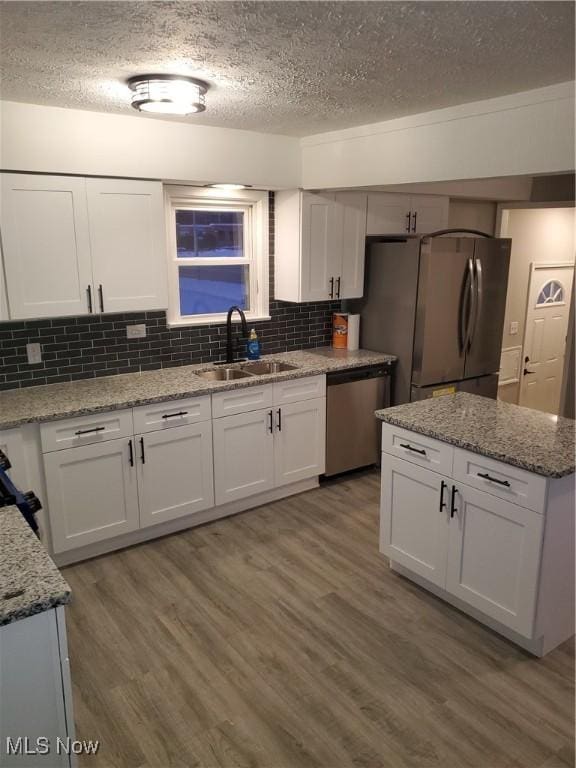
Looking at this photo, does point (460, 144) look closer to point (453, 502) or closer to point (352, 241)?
point (352, 241)

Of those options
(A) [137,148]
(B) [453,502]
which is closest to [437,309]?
(B) [453,502]

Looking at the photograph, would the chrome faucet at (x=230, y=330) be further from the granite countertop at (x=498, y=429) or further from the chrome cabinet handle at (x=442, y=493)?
the chrome cabinet handle at (x=442, y=493)

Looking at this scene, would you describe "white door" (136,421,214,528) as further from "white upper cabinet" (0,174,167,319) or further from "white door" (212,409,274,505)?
"white upper cabinet" (0,174,167,319)

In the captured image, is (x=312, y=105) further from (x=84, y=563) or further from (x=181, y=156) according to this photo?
(x=84, y=563)

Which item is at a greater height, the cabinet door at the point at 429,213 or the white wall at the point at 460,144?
the white wall at the point at 460,144

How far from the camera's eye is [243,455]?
3.73 meters

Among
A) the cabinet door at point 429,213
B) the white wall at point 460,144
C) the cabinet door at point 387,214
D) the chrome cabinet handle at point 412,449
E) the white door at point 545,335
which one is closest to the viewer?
the white wall at point 460,144

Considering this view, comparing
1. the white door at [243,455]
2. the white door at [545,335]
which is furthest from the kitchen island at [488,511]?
the white door at [545,335]

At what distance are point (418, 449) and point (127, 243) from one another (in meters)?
2.00

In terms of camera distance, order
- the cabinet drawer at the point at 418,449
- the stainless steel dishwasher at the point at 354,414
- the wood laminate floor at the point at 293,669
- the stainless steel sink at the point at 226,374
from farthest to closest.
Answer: the stainless steel dishwasher at the point at 354,414 < the stainless steel sink at the point at 226,374 < the cabinet drawer at the point at 418,449 < the wood laminate floor at the point at 293,669

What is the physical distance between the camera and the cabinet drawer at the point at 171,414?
325 cm

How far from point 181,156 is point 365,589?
269 cm

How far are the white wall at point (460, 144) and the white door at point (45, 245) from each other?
160 cm

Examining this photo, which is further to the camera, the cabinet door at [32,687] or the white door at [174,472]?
the white door at [174,472]
